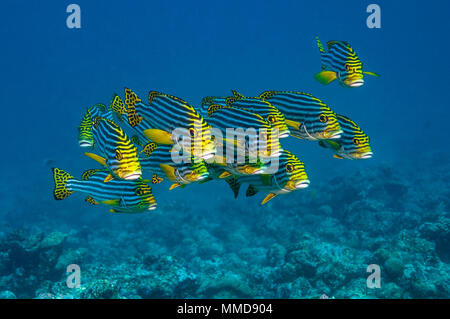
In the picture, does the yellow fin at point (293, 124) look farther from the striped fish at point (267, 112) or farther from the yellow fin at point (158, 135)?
the yellow fin at point (158, 135)

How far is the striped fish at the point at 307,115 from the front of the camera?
3059mm

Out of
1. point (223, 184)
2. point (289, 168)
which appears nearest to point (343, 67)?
point (289, 168)

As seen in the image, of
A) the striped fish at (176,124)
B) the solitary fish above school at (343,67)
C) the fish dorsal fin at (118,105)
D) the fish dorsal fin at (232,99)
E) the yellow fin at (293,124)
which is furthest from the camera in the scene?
the solitary fish above school at (343,67)

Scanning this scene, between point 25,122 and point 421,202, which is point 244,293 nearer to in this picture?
point 421,202

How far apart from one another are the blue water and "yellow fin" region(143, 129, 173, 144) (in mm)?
5160

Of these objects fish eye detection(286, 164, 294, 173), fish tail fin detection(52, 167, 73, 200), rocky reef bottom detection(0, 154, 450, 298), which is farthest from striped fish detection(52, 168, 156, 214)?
rocky reef bottom detection(0, 154, 450, 298)

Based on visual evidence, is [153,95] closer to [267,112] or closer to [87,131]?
[267,112]

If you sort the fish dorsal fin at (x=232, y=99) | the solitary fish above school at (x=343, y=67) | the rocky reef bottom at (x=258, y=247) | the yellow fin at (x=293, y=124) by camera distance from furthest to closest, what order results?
the rocky reef bottom at (x=258, y=247) → the solitary fish above school at (x=343, y=67) → the fish dorsal fin at (x=232, y=99) → the yellow fin at (x=293, y=124)

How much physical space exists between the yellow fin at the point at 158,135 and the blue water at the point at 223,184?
5.16 m

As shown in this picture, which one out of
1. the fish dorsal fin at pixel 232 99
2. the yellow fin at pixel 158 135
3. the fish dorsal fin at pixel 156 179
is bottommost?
the fish dorsal fin at pixel 156 179

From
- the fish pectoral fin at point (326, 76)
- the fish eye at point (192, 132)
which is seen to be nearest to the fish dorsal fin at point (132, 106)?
the fish eye at point (192, 132)

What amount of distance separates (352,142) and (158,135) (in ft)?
6.78

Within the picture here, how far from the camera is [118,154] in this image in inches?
109
